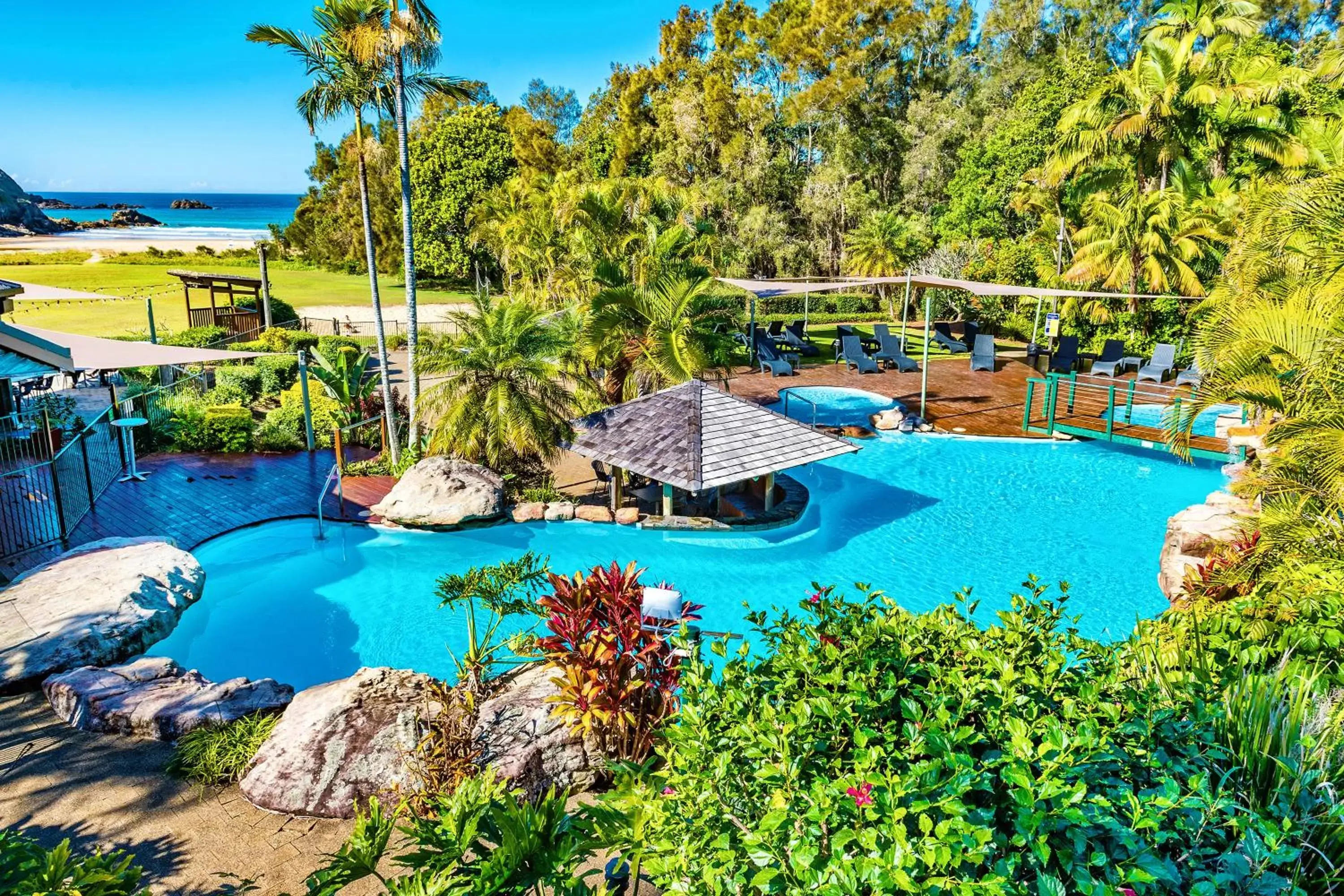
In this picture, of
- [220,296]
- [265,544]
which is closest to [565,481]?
[265,544]

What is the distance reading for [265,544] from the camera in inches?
473

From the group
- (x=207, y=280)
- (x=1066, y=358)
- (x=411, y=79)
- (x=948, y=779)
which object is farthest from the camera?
(x=207, y=280)

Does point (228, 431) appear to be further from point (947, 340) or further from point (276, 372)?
point (947, 340)

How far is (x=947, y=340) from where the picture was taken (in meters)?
25.6

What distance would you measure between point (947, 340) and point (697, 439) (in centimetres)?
1595

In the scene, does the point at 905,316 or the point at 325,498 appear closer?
the point at 325,498

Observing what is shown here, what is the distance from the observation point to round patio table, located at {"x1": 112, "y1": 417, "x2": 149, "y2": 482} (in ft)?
43.7

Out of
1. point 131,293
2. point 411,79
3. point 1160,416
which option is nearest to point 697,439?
point 411,79

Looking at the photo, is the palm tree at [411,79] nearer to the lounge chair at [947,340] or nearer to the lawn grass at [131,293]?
the lounge chair at [947,340]

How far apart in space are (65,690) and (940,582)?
10.2 m

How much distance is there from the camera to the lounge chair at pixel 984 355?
2330 centimetres

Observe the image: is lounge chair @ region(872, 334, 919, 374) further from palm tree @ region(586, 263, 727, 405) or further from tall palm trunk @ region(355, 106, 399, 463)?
tall palm trunk @ region(355, 106, 399, 463)

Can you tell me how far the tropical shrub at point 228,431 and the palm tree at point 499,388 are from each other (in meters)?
4.29

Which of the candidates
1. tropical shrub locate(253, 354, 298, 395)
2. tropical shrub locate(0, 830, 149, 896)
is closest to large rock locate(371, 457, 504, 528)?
tropical shrub locate(253, 354, 298, 395)
